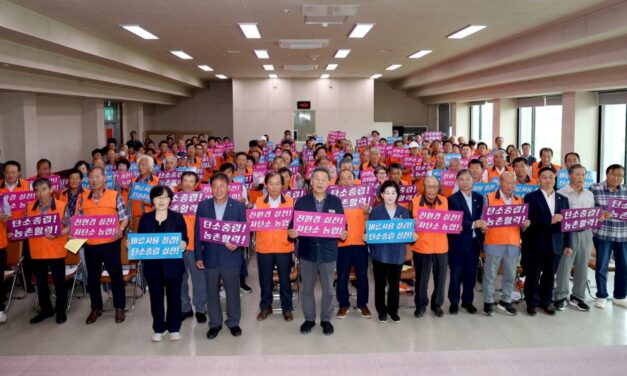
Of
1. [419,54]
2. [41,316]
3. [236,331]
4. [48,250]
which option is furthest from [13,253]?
[419,54]

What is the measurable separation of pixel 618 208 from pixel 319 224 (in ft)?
11.4

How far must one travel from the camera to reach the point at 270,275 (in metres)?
5.90

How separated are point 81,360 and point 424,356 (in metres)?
2.96

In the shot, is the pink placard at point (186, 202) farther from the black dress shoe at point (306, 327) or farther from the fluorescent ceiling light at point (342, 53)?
the fluorescent ceiling light at point (342, 53)

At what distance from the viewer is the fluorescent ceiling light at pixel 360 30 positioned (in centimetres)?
1032

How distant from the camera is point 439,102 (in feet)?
→ 87.2

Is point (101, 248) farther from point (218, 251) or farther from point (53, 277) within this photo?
point (218, 251)

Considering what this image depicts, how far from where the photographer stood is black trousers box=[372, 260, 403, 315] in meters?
5.79

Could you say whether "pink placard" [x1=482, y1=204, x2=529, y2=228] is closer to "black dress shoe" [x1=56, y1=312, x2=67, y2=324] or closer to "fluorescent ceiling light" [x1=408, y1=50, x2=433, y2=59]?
"black dress shoe" [x1=56, y1=312, x2=67, y2=324]

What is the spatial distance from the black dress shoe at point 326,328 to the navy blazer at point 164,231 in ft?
5.14

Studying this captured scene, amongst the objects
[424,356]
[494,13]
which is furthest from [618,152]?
[424,356]

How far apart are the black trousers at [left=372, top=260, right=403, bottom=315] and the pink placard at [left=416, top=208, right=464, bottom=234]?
518 millimetres

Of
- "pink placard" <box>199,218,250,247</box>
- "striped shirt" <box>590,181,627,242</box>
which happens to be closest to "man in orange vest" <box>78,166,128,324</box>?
"pink placard" <box>199,218,250,247</box>

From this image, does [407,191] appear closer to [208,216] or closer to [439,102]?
[208,216]
